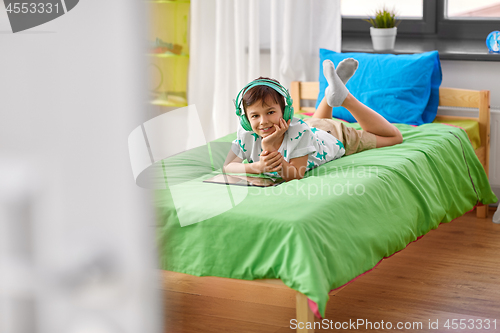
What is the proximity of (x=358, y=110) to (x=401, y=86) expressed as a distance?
1.85 feet

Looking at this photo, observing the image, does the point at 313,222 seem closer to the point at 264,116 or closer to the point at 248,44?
the point at 264,116

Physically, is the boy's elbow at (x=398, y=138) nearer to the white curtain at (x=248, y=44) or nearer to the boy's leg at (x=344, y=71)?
the boy's leg at (x=344, y=71)

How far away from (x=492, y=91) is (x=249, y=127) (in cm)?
147

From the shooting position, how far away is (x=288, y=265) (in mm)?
1325

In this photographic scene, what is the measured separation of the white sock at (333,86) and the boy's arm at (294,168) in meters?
0.39

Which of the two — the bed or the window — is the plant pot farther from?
the bed

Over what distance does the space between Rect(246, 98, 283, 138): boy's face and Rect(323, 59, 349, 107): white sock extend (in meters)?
0.41

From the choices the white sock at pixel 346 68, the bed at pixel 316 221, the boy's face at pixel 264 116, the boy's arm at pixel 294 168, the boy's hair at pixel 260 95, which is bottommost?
the bed at pixel 316 221

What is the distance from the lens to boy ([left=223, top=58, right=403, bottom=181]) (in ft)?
5.64

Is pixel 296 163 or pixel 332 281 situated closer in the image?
pixel 332 281

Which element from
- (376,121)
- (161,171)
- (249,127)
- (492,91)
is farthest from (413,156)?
(161,171)

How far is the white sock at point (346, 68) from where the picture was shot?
2178 mm

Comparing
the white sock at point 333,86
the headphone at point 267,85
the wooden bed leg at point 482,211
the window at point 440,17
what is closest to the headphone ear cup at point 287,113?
the headphone at point 267,85

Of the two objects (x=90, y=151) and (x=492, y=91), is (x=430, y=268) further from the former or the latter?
(x=90, y=151)
